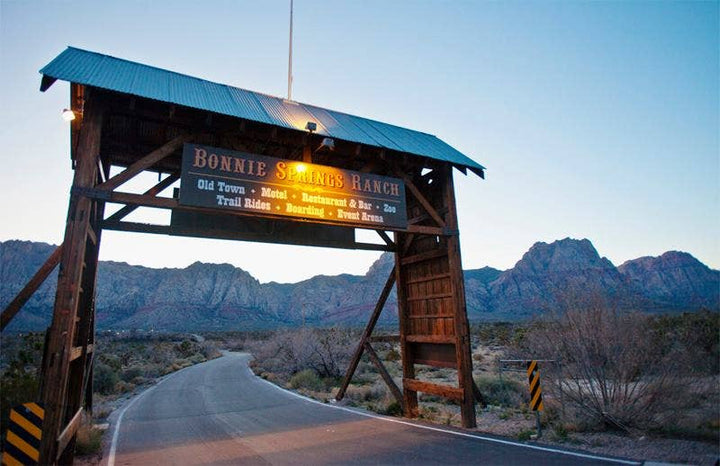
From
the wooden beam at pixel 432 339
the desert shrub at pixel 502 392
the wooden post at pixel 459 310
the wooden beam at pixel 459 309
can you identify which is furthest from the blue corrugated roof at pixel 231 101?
the desert shrub at pixel 502 392

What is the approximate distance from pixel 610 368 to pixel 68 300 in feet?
30.9

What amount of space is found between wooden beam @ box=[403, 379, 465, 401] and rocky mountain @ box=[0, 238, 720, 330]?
82032 millimetres

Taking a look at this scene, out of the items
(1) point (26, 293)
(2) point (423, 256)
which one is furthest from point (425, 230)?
(1) point (26, 293)

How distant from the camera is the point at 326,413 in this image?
11.0 metres

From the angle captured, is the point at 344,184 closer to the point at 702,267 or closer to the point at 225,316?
the point at 225,316

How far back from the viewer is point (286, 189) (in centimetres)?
816

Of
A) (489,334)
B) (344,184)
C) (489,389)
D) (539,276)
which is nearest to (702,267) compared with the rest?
(539,276)

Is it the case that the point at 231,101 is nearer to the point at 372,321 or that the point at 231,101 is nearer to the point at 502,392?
the point at 372,321

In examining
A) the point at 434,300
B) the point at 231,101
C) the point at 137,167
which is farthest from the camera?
the point at 434,300

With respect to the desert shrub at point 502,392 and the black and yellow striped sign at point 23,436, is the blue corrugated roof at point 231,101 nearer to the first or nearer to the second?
the black and yellow striped sign at point 23,436

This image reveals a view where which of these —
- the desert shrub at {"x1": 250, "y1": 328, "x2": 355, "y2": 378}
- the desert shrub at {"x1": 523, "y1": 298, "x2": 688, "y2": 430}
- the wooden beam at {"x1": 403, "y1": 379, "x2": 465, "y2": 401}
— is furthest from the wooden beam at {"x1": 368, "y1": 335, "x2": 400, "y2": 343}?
the desert shrub at {"x1": 250, "y1": 328, "x2": 355, "y2": 378}

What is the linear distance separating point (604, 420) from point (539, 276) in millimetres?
110415

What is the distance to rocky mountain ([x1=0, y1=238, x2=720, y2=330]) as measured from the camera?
331ft

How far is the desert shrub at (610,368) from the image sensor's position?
7.04 meters
